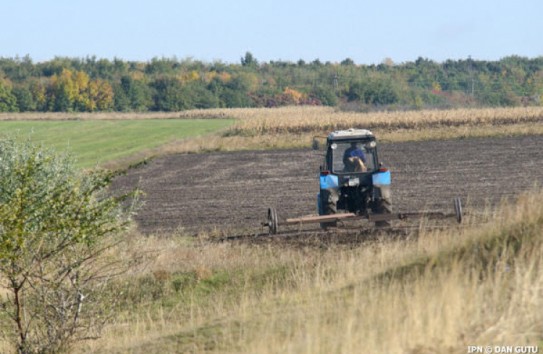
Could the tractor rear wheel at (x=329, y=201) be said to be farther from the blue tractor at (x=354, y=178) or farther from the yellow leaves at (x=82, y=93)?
the yellow leaves at (x=82, y=93)

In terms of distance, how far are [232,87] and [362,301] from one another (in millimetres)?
127002

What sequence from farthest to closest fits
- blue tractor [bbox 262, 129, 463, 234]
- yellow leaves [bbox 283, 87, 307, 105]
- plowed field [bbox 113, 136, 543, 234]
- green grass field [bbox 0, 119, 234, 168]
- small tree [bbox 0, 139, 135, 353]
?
yellow leaves [bbox 283, 87, 307, 105], green grass field [bbox 0, 119, 234, 168], plowed field [bbox 113, 136, 543, 234], blue tractor [bbox 262, 129, 463, 234], small tree [bbox 0, 139, 135, 353]

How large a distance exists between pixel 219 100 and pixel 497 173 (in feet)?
325

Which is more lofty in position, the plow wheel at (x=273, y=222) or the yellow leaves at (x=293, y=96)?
the plow wheel at (x=273, y=222)

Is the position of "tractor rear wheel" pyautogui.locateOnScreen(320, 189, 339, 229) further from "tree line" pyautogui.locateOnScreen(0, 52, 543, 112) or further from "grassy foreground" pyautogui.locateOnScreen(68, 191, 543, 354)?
"tree line" pyautogui.locateOnScreen(0, 52, 543, 112)

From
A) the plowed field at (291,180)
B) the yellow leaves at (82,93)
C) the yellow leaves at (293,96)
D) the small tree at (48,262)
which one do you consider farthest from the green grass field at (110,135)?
the yellow leaves at (293,96)

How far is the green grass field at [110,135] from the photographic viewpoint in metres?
58.1

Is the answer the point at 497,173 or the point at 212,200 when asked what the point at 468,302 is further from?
the point at 497,173

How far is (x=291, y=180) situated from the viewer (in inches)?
1426

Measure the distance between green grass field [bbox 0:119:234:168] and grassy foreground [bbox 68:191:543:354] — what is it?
34647 mm

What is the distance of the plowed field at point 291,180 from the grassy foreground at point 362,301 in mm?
6017

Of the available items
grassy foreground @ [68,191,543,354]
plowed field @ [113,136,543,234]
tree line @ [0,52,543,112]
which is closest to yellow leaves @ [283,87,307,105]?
tree line @ [0,52,543,112]

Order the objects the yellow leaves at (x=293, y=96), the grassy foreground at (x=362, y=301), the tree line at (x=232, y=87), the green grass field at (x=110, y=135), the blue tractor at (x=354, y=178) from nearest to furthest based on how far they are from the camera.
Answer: the grassy foreground at (x=362, y=301) → the blue tractor at (x=354, y=178) → the green grass field at (x=110, y=135) → the tree line at (x=232, y=87) → the yellow leaves at (x=293, y=96)

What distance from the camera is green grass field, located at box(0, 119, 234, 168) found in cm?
5815
